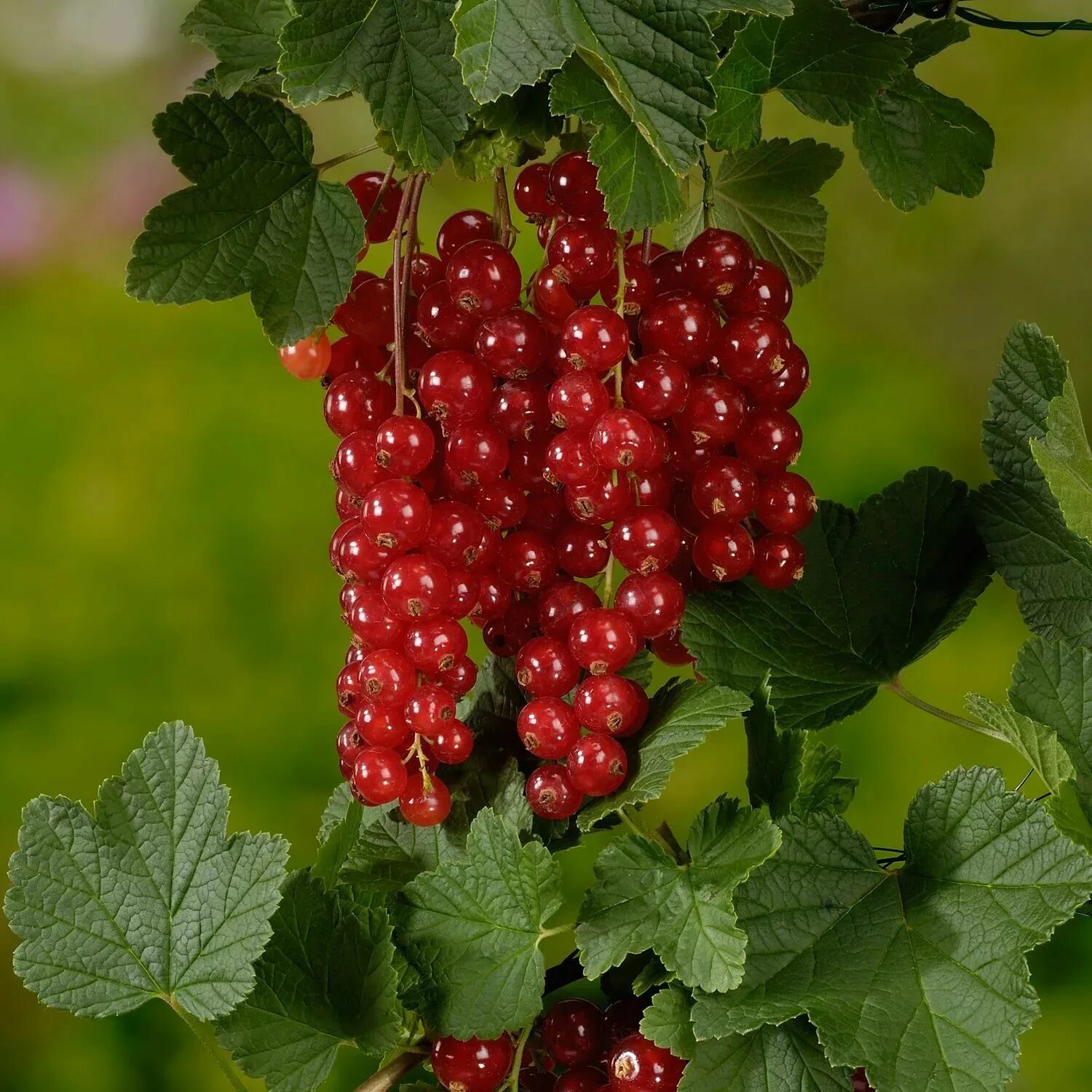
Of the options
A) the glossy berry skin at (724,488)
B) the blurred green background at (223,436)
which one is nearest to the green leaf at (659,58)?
the glossy berry skin at (724,488)

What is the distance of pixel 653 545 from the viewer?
42 centimetres

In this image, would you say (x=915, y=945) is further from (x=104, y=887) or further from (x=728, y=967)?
(x=104, y=887)

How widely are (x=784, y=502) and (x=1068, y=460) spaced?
9 centimetres

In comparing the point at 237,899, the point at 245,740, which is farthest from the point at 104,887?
the point at 245,740

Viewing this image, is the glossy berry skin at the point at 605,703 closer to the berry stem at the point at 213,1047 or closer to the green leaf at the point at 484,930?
the green leaf at the point at 484,930

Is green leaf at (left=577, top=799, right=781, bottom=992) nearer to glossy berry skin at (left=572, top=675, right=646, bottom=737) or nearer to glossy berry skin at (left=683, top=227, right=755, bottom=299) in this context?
glossy berry skin at (left=572, top=675, right=646, bottom=737)

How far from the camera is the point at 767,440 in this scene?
448mm

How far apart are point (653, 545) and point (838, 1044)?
16cm

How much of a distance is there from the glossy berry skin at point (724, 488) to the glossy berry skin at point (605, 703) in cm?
6

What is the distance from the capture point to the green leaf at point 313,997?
441 millimetres

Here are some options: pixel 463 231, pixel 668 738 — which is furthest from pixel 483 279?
pixel 668 738

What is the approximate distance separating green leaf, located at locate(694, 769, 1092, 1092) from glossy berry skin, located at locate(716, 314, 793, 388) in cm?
14

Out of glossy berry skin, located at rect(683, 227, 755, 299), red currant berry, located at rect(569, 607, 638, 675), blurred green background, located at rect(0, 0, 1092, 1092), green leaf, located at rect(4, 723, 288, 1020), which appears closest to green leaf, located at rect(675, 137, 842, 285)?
glossy berry skin, located at rect(683, 227, 755, 299)

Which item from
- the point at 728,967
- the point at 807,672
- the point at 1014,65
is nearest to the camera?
the point at 728,967
